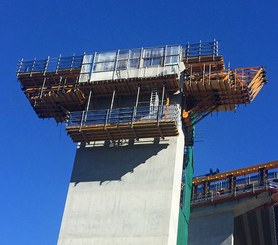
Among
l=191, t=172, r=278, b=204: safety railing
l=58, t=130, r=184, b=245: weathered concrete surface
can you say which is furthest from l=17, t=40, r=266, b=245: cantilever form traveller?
l=191, t=172, r=278, b=204: safety railing

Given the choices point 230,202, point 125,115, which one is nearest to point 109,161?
point 125,115

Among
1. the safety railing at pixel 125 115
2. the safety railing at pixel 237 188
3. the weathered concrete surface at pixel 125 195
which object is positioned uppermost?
the safety railing at pixel 237 188

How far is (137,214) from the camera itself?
129ft

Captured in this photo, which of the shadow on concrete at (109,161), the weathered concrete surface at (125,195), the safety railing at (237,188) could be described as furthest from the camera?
the safety railing at (237,188)

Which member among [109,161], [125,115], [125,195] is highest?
[125,115]

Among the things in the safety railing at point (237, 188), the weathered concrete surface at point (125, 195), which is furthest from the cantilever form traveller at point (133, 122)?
the safety railing at point (237, 188)

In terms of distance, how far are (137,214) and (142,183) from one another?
8.22 feet

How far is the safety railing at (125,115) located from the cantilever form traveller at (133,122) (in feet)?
0.27

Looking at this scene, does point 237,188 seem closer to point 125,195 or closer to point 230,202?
point 230,202

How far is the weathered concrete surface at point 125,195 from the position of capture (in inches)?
1529

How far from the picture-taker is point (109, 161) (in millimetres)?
42500

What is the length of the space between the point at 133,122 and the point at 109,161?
3.66 meters

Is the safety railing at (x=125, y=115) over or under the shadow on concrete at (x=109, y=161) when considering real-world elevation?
over

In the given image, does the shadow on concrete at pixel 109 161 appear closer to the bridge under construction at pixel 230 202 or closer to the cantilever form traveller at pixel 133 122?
the cantilever form traveller at pixel 133 122
